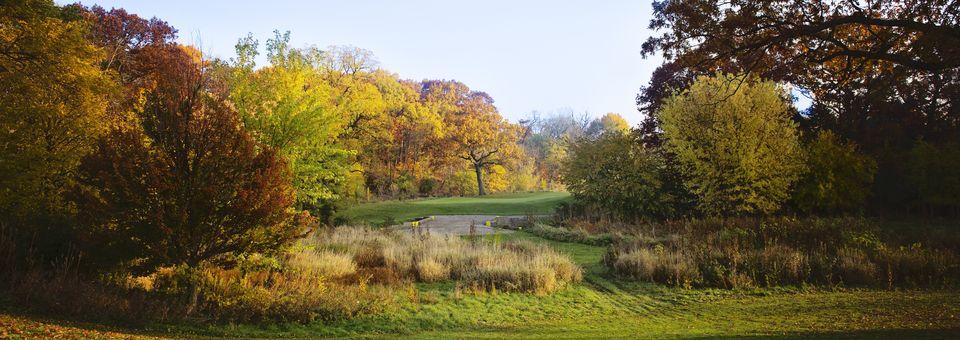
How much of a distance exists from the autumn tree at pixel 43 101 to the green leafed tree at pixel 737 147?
19269 mm

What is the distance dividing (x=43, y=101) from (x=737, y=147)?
21891 millimetres

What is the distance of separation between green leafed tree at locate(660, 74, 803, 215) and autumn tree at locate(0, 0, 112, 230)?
63.2ft

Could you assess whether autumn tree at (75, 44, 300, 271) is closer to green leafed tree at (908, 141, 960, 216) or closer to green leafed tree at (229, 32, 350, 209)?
green leafed tree at (229, 32, 350, 209)

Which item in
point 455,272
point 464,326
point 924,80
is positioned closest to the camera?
point 464,326

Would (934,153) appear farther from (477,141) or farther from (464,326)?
(477,141)

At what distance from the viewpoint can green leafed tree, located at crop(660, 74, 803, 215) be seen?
20.8 m

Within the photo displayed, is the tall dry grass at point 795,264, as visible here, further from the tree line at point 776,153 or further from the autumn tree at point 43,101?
the autumn tree at point 43,101

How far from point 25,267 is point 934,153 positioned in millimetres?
27967

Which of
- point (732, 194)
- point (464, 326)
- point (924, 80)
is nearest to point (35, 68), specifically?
point (464, 326)

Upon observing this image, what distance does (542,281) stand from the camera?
35.1 ft

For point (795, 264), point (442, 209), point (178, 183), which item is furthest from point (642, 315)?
point (442, 209)

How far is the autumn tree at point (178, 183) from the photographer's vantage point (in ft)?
24.6

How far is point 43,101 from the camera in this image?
1377 centimetres

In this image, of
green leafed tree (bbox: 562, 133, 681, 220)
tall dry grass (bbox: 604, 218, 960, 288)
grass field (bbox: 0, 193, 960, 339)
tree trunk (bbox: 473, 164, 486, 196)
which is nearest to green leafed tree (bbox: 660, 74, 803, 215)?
green leafed tree (bbox: 562, 133, 681, 220)
